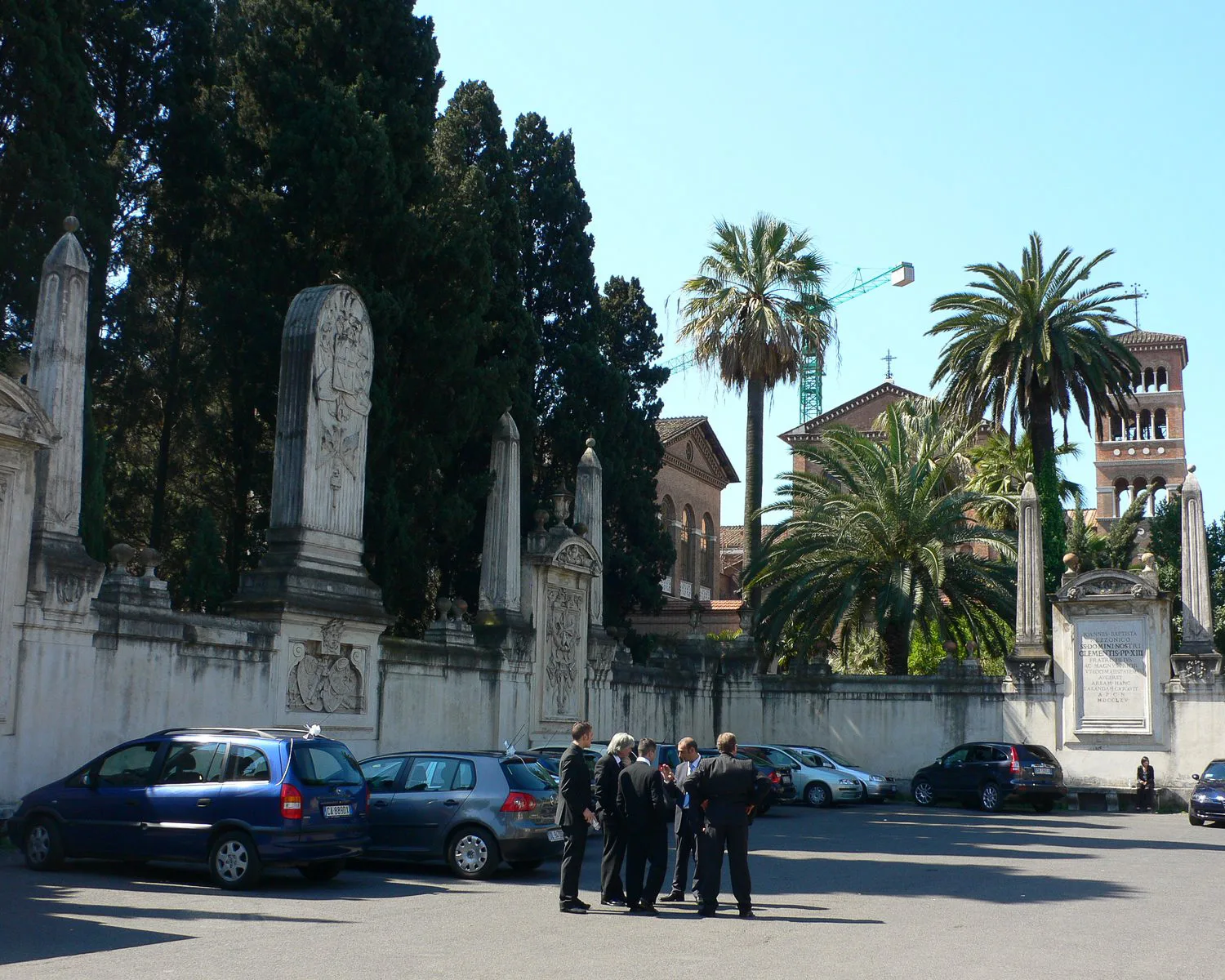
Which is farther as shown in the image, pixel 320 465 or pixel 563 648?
pixel 563 648

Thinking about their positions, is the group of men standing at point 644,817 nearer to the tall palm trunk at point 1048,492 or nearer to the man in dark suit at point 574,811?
the man in dark suit at point 574,811

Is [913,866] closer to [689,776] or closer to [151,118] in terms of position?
[689,776]

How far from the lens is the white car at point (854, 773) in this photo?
29.0 metres

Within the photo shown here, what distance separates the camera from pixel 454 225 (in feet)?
82.9

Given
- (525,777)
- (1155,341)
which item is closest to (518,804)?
(525,777)

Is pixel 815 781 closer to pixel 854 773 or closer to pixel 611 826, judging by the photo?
pixel 854 773

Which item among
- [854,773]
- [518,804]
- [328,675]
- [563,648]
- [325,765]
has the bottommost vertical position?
[854,773]

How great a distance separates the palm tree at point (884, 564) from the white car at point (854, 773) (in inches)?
146

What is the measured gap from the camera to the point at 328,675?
19.0 m

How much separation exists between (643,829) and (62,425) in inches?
325

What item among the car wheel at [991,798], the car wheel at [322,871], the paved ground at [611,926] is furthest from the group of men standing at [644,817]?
the car wheel at [991,798]

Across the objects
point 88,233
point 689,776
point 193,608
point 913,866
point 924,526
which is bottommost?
point 913,866

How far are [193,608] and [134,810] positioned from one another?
12.0 m

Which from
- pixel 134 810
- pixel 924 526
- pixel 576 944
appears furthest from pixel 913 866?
pixel 924 526
